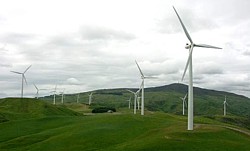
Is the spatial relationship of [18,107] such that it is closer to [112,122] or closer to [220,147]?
[112,122]

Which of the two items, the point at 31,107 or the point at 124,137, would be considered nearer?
A: the point at 124,137

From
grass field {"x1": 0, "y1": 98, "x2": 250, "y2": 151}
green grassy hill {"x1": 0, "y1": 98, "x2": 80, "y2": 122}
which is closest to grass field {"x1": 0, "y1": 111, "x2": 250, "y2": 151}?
grass field {"x1": 0, "y1": 98, "x2": 250, "y2": 151}

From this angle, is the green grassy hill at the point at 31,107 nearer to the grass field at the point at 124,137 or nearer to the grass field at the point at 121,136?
the grass field at the point at 121,136

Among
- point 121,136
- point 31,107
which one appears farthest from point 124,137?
point 31,107

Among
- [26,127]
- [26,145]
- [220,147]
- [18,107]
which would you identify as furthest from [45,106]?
[220,147]

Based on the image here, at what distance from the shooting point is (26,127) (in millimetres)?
92000

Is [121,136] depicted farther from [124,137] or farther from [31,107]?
[31,107]

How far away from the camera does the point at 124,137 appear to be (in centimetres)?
6619

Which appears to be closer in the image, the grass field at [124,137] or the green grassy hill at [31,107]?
the grass field at [124,137]

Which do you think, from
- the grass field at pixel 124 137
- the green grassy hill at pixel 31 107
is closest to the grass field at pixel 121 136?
the grass field at pixel 124 137

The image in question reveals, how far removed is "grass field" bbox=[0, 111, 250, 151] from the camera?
170 ft

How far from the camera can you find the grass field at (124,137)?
170ft

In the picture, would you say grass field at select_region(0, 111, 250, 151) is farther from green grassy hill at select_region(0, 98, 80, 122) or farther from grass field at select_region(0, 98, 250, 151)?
green grassy hill at select_region(0, 98, 80, 122)

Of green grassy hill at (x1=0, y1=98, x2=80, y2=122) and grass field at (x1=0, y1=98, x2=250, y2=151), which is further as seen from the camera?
green grassy hill at (x1=0, y1=98, x2=80, y2=122)
